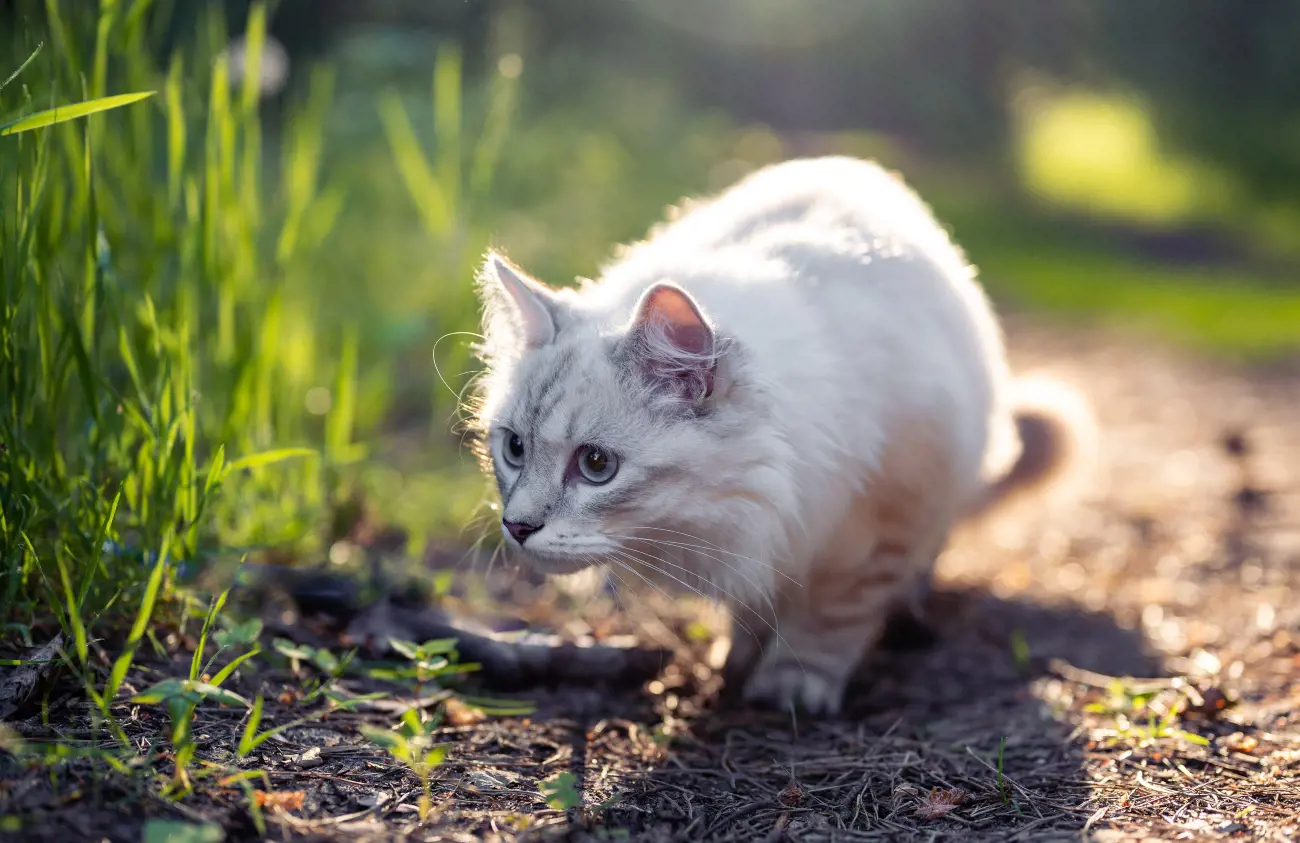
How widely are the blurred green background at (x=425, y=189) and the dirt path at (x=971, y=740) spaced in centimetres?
63

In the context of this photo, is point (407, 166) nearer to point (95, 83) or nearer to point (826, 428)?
point (95, 83)

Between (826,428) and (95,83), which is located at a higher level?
(95,83)

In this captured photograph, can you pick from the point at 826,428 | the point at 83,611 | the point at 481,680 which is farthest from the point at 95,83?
the point at 826,428

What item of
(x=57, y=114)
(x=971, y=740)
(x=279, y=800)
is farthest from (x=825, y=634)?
(x=57, y=114)

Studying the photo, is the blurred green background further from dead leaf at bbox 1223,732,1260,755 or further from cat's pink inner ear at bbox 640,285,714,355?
dead leaf at bbox 1223,732,1260,755

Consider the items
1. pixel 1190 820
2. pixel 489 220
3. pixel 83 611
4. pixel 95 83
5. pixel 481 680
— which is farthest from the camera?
pixel 489 220

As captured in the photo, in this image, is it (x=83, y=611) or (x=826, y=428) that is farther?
(x=826, y=428)

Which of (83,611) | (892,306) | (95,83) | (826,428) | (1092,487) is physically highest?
(95,83)

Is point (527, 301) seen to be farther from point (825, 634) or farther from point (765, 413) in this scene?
point (825, 634)

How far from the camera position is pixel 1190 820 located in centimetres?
181

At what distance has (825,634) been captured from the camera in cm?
265

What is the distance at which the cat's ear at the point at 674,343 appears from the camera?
78.2 inches

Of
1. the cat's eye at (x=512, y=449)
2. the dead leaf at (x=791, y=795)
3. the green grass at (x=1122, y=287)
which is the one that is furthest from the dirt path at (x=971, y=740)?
the green grass at (x=1122, y=287)

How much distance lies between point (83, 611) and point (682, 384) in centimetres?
118
